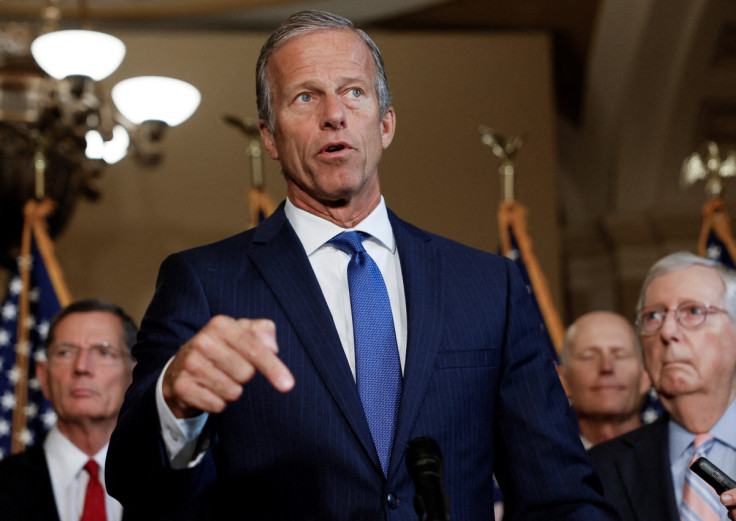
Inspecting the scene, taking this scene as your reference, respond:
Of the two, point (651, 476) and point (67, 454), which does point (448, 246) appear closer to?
point (651, 476)

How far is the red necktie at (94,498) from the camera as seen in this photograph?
10.3 ft

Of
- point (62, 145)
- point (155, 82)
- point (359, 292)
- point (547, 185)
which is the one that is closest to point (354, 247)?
point (359, 292)

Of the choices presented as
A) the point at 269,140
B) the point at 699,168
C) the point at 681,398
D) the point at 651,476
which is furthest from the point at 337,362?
the point at 699,168

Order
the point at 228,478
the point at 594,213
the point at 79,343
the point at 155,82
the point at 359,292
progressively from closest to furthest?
the point at 228,478 < the point at 359,292 < the point at 79,343 < the point at 155,82 < the point at 594,213

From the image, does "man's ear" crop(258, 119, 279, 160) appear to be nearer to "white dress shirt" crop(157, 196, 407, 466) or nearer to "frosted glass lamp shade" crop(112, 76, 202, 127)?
"white dress shirt" crop(157, 196, 407, 466)

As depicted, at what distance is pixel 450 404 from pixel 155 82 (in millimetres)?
4196

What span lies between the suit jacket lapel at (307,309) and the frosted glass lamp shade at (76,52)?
11.5 feet

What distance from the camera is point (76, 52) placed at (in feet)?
16.5

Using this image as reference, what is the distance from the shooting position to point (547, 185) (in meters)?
7.46

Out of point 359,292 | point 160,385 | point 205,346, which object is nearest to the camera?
point 205,346

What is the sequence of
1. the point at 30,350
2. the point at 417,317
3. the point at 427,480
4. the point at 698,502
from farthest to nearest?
the point at 30,350, the point at 698,502, the point at 417,317, the point at 427,480

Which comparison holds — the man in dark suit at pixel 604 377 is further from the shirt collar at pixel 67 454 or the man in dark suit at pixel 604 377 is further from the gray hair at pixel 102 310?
the shirt collar at pixel 67 454

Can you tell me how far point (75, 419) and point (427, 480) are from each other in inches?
93.8

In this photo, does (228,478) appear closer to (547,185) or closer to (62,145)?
(62,145)
